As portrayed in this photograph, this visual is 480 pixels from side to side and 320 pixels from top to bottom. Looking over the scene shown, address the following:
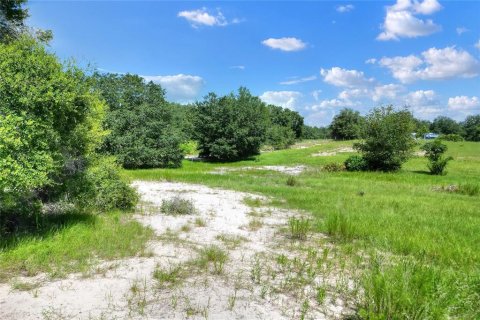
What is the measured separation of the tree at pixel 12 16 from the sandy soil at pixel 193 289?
15.0 metres

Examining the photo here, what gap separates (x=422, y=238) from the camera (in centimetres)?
885

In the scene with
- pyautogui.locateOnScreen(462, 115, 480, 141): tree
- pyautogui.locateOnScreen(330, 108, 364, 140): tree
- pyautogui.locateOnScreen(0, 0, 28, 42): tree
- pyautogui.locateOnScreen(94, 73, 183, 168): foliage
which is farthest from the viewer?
pyautogui.locateOnScreen(462, 115, 480, 141): tree

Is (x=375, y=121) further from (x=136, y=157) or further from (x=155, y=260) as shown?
(x=155, y=260)

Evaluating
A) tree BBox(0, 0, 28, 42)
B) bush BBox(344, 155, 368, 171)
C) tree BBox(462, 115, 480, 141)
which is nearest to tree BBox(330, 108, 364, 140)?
tree BBox(462, 115, 480, 141)

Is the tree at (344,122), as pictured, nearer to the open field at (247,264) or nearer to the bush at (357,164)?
the bush at (357,164)

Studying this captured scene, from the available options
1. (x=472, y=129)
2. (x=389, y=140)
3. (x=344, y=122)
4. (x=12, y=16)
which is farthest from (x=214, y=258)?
(x=472, y=129)

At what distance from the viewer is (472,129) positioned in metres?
107

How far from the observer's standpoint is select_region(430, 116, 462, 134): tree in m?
123

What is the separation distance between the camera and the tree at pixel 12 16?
17.6 m

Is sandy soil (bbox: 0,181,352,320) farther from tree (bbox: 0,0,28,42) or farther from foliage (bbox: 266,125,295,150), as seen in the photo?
foliage (bbox: 266,125,295,150)

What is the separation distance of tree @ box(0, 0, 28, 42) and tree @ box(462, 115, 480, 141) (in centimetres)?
10558

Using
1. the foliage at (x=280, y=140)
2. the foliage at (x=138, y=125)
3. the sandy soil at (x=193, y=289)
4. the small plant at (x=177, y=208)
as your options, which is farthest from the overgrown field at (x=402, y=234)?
the foliage at (x=280, y=140)

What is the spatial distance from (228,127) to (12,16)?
2202cm

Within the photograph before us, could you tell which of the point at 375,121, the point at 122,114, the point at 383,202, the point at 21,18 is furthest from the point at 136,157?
the point at 383,202
